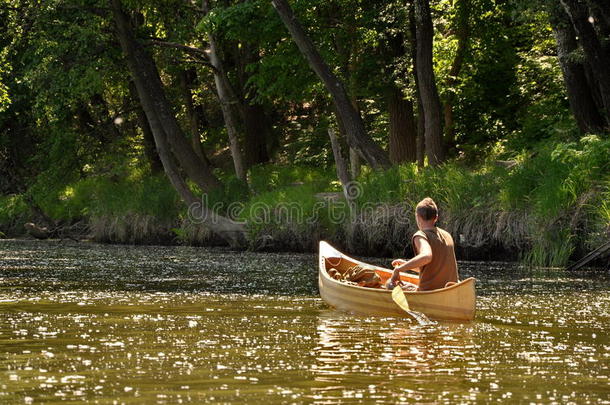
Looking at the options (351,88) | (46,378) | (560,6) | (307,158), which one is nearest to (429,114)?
(351,88)

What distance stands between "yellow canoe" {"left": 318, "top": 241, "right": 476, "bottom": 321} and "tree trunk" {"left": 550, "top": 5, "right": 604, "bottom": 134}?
7.66m

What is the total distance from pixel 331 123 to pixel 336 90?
8.50 meters

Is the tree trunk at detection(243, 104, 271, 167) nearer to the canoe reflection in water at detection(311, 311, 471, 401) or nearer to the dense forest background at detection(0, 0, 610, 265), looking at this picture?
the dense forest background at detection(0, 0, 610, 265)

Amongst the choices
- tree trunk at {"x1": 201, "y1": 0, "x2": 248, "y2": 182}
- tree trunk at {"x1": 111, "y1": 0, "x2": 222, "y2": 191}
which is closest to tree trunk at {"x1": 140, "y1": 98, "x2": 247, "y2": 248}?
tree trunk at {"x1": 111, "y1": 0, "x2": 222, "y2": 191}

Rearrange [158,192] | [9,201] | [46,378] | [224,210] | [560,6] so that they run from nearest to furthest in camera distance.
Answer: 1. [46,378]
2. [560,6]
3. [224,210]
4. [158,192]
5. [9,201]

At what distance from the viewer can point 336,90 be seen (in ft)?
77.8

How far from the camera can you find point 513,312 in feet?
39.6

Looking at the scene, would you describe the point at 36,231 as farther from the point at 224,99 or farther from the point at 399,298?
the point at 399,298

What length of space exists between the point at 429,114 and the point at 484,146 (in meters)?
4.72

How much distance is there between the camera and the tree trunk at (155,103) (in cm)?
2733

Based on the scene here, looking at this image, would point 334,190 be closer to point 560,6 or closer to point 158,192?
point 158,192

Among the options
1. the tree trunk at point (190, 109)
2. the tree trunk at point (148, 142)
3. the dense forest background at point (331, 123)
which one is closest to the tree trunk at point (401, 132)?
the dense forest background at point (331, 123)

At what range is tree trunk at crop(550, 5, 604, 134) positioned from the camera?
780 inches

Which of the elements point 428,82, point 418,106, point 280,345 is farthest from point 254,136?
point 280,345
